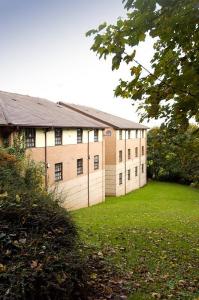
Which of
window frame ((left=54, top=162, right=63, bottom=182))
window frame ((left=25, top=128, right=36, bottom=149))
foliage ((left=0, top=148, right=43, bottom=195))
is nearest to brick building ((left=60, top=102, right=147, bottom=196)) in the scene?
window frame ((left=54, top=162, right=63, bottom=182))

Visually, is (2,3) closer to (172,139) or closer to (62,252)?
(172,139)

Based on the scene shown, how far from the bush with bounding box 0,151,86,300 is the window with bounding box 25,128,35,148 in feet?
47.8

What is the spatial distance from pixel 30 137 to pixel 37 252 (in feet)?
55.8

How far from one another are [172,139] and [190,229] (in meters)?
8.02

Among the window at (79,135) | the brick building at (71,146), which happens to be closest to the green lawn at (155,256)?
the brick building at (71,146)

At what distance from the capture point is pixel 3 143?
19.0 meters

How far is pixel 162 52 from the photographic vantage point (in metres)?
6.81

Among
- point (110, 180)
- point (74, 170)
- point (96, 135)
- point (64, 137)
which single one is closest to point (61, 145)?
point (64, 137)

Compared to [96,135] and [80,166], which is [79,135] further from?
[96,135]

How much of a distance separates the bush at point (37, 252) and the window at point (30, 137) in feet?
47.8

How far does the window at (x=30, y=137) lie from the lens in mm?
21327

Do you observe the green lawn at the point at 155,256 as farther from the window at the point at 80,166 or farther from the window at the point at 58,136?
the window at the point at 80,166

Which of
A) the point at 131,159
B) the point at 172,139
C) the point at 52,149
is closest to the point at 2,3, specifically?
the point at 172,139

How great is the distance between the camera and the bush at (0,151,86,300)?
474cm
